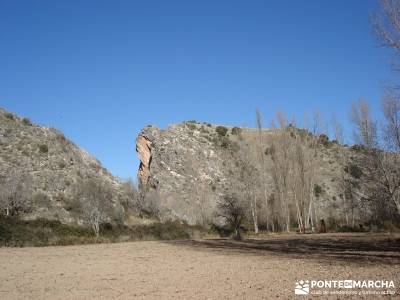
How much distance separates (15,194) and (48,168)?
9.70 meters

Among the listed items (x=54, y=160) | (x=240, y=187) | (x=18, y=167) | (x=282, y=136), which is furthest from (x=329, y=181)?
(x=18, y=167)

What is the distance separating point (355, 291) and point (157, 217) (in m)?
41.7

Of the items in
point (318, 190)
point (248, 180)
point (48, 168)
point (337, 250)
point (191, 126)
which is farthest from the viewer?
point (191, 126)

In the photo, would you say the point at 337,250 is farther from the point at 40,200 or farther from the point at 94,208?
the point at 40,200

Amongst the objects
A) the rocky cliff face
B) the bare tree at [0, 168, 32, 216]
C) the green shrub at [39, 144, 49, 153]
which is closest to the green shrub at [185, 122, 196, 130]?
the rocky cliff face

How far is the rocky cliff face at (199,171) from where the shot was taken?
5006 cm

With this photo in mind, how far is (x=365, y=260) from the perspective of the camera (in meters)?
11.2

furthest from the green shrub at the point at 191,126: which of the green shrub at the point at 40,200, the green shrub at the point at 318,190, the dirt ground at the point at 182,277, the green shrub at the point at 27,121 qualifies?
the dirt ground at the point at 182,277

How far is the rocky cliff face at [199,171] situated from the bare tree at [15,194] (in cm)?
1725

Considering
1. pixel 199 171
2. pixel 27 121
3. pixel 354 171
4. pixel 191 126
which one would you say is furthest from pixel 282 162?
pixel 27 121

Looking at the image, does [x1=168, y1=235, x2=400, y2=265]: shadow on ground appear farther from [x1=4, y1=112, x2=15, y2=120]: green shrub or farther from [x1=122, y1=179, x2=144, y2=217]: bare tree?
[x1=4, y1=112, x2=15, y2=120]: green shrub

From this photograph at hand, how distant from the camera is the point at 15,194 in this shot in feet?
108

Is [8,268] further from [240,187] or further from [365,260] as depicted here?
[240,187]

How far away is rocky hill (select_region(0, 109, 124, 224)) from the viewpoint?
36875 mm
